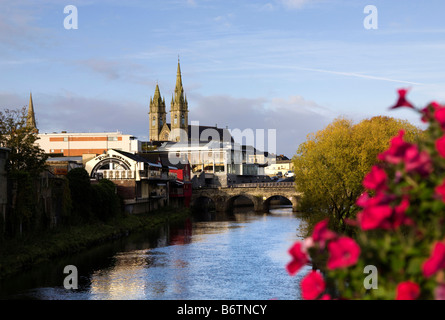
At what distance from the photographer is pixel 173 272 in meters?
32.1

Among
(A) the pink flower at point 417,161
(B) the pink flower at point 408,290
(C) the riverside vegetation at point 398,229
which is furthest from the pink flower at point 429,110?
(B) the pink flower at point 408,290

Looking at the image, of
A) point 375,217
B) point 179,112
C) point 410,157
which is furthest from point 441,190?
point 179,112

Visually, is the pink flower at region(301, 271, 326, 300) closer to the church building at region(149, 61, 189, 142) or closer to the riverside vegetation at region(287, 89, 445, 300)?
the riverside vegetation at region(287, 89, 445, 300)

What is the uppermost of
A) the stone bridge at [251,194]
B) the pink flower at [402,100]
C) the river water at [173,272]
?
the pink flower at [402,100]

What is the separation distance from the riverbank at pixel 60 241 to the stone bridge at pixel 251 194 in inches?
1266

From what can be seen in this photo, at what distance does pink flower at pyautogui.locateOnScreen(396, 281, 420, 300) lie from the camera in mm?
4426

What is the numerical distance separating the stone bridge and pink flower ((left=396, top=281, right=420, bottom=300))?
83.8 metres

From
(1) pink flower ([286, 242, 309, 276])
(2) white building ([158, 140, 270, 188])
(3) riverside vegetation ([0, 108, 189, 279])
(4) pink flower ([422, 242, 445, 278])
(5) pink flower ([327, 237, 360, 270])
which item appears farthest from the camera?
(2) white building ([158, 140, 270, 188])

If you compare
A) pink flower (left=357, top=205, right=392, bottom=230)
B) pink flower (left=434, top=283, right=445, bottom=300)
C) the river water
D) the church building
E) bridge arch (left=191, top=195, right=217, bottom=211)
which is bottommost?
the river water

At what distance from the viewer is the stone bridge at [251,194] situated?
90.1m

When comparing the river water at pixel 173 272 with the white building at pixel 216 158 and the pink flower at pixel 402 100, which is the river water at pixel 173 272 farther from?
the white building at pixel 216 158

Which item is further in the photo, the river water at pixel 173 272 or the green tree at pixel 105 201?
the green tree at pixel 105 201

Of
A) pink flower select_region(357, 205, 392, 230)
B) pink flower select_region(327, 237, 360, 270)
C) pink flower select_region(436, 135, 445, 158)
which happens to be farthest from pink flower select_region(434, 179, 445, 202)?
pink flower select_region(327, 237, 360, 270)
